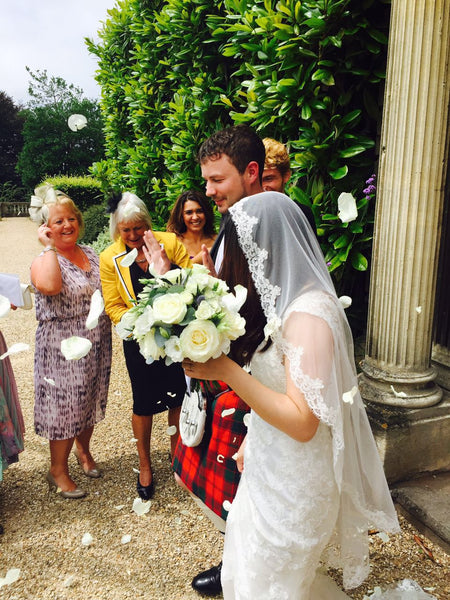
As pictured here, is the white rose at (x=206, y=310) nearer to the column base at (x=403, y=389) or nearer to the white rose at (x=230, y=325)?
the white rose at (x=230, y=325)

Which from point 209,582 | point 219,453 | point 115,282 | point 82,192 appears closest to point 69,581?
point 209,582

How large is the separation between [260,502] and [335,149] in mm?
2715

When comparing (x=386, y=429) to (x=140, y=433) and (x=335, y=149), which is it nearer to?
(x=140, y=433)

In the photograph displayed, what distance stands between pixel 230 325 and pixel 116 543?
2116 mm

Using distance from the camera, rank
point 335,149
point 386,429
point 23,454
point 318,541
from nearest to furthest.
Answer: point 318,541, point 386,429, point 335,149, point 23,454

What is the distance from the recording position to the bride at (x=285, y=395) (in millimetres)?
1475

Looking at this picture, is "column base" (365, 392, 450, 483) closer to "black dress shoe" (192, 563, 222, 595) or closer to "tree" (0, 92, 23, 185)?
"black dress shoe" (192, 563, 222, 595)

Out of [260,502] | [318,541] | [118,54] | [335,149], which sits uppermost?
[118,54]

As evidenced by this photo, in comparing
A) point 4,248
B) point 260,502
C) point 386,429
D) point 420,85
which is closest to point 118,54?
point 420,85

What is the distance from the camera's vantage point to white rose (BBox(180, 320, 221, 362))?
4.44 feet

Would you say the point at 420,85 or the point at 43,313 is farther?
the point at 43,313

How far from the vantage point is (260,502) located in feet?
5.37

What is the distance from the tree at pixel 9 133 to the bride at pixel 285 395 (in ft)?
142

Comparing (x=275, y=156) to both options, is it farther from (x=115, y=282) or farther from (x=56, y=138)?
(x=56, y=138)
